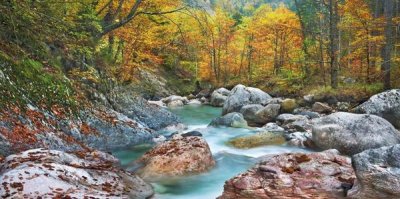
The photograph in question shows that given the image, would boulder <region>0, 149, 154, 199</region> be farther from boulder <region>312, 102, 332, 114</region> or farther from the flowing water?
boulder <region>312, 102, 332, 114</region>

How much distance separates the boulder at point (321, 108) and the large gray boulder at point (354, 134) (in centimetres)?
565

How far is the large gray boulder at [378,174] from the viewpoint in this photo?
220 inches

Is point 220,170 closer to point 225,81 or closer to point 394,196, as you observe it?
point 394,196

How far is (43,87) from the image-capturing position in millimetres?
3145

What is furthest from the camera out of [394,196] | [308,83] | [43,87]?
[308,83]

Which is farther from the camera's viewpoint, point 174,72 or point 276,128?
point 174,72

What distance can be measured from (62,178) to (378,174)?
15.1 ft

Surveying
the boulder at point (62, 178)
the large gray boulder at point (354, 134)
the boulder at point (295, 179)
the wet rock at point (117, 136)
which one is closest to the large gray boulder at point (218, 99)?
the wet rock at point (117, 136)

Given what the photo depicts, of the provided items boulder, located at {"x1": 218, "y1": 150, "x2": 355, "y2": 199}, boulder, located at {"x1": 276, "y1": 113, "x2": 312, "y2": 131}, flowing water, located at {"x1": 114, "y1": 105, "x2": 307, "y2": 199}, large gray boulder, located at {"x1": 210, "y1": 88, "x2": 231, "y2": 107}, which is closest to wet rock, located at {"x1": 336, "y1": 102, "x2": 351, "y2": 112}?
boulder, located at {"x1": 276, "y1": 113, "x2": 312, "y2": 131}

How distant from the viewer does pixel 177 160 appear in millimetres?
8453

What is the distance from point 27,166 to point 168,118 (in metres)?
9.70

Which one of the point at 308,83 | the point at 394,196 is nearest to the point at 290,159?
the point at 394,196

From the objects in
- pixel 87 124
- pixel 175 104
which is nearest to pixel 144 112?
pixel 87 124

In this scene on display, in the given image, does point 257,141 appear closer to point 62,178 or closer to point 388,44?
point 62,178
